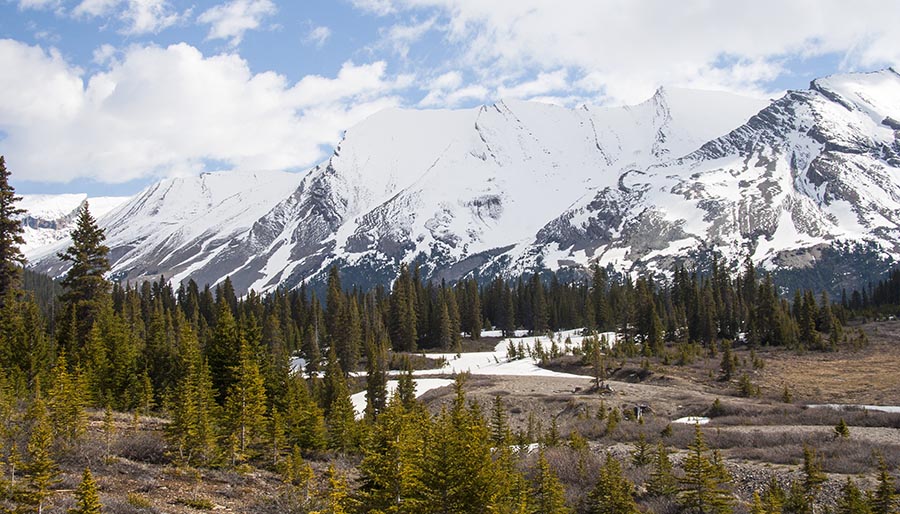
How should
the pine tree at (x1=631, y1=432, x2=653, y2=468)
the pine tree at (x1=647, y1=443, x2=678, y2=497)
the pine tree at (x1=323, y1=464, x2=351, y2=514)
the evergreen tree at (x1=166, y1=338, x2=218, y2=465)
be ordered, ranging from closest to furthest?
the pine tree at (x1=323, y1=464, x2=351, y2=514) < the pine tree at (x1=647, y1=443, x2=678, y2=497) < the evergreen tree at (x1=166, y1=338, x2=218, y2=465) < the pine tree at (x1=631, y1=432, x2=653, y2=468)

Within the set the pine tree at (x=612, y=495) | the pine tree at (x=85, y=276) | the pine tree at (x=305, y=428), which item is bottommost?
the pine tree at (x=612, y=495)

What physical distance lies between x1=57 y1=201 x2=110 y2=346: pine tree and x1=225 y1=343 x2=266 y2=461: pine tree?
2030cm

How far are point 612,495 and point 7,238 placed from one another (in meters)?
37.3

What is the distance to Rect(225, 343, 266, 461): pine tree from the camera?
28156 mm

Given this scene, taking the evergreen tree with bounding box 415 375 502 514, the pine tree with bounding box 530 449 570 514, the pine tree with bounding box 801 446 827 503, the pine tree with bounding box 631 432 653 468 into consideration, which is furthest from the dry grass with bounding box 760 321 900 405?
the evergreen tree with bounding box 415 375 502 514

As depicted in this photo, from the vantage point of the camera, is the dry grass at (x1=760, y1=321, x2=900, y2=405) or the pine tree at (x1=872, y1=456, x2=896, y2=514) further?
the dry grass at (x1=760, y1=321, x2=900, y2=405)

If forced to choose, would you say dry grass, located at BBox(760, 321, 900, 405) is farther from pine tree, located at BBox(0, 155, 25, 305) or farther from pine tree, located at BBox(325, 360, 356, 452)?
pine tree, located at BBox(0, 155, 25, 305)

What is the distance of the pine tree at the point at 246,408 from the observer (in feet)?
92.4

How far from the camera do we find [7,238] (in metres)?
40.0

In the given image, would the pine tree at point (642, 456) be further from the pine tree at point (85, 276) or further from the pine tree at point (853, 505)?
the pine tree at point (85, 276)

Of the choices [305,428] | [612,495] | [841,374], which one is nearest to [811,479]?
[612,495]

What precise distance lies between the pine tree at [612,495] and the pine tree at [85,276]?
3607 centimetres

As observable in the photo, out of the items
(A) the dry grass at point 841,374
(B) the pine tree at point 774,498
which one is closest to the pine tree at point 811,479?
(B) the pine tree at point 774,498

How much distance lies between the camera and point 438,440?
17234 mm
